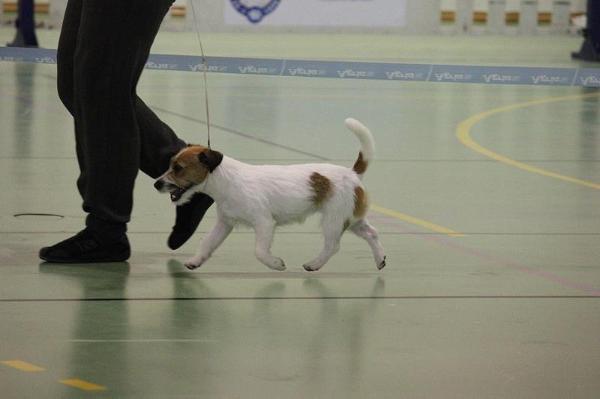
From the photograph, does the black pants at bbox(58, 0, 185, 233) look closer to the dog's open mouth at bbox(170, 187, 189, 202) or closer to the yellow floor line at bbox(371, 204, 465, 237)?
the dog's open mouth at bbox(170, 187, 189, 202)

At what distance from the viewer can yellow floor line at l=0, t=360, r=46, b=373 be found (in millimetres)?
3904

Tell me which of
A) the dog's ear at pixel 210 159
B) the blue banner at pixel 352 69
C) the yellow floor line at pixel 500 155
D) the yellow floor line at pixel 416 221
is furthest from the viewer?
the blue banner at pixel 352 69

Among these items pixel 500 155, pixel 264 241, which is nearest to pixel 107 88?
pixel 264 241

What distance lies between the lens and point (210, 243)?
5285 mm

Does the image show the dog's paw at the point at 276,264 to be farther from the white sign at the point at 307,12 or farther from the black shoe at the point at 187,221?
the white sign at the point at 307,12

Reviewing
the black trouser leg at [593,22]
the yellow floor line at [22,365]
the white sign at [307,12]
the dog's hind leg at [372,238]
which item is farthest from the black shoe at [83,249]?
the white sign at [307,12]

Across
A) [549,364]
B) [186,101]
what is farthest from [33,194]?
[186,101]

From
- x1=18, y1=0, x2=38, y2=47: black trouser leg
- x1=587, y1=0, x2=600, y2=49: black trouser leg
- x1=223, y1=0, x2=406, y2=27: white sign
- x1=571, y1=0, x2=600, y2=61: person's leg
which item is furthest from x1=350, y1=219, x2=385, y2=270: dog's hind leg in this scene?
x1=223, y1=0, x2=406, y2=27: white sign

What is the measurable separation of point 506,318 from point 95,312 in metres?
1.33

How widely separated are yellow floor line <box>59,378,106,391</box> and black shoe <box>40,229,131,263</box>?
1643mm

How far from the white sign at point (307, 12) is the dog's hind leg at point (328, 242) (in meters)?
17.2

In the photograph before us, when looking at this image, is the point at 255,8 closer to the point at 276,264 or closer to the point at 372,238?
the point at 372,238

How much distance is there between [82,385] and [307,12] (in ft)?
62.4

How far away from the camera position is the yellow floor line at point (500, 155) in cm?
801
